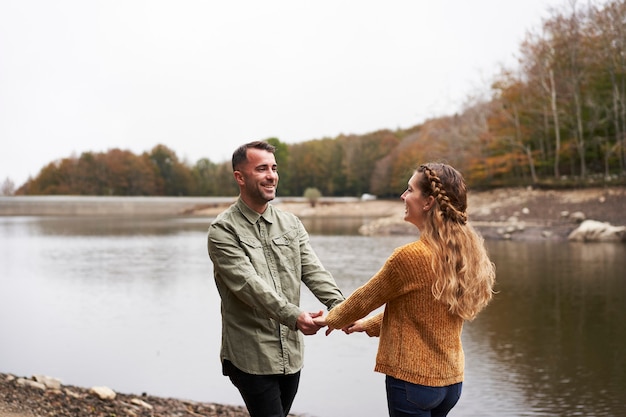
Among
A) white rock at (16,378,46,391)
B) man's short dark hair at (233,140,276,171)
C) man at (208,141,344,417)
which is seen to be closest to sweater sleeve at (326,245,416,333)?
man at (208,141,344,417)

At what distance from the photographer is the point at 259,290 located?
2965 millimetres

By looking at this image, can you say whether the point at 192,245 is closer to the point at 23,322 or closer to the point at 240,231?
the point at 23,322

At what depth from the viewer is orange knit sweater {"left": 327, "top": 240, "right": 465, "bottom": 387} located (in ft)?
8.64

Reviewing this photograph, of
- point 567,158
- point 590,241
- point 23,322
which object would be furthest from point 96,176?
point 23,322

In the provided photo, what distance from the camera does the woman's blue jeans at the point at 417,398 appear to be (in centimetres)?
263

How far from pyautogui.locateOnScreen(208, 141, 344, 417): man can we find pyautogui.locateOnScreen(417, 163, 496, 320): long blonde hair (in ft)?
2.12

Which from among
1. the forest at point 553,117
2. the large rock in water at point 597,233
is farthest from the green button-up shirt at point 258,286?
the forest at point 553,117

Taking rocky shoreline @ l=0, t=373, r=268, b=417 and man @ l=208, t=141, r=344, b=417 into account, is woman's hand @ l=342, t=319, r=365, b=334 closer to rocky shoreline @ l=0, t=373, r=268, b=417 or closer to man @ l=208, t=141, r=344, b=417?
man @ l=208, t=141, r=344, b=417

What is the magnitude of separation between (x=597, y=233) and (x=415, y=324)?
2256 cm

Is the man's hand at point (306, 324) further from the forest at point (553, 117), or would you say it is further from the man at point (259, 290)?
the forest at point (553, 117)

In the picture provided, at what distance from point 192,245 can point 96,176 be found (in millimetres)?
60886

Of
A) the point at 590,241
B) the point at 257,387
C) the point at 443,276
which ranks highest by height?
the point at 443,276

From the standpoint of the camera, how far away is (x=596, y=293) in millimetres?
12109

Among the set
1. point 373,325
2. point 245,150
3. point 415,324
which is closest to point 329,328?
point 373,325
